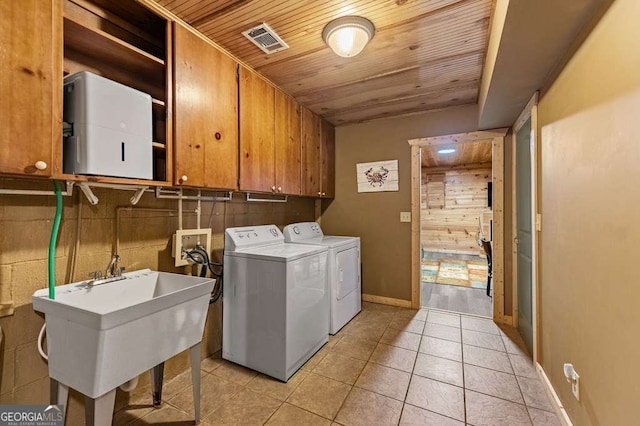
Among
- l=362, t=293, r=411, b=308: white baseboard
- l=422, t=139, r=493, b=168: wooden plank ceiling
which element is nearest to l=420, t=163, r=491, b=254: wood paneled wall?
l=422, t=139, r=493, b=168: wooden plank ceiling

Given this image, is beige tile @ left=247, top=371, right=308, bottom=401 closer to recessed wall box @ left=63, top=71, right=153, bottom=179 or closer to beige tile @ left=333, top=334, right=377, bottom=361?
beige tile @ left=333, top=334, right=377, bottom=361

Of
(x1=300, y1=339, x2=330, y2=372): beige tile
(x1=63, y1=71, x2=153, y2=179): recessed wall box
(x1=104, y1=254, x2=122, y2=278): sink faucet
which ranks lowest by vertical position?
(x1=300, y1=339, x2=330, y2=372): beige tile

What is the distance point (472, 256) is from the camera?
6.44 metres

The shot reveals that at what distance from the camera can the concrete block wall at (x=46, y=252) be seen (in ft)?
4.08

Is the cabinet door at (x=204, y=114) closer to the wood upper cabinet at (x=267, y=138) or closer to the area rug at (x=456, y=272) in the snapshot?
the wood upper cabinet at (x=267, y=138)

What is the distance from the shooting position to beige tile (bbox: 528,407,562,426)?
1.50m

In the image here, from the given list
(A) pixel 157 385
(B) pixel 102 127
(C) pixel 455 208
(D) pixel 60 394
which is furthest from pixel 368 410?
(C) pixel 455 208

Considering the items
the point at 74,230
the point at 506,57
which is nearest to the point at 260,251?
the point at 74,230

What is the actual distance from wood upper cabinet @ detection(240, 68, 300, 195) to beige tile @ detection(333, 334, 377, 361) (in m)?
1.44

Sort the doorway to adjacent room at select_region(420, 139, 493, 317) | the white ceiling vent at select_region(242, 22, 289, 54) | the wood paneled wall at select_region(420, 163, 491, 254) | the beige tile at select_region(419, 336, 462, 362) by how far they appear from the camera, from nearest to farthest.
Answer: the white ceiling vent at select_region(242, 22, 289, 54)
the beige tile at select_region(419, 336, 462, 362)
the doorway to adjacent room at select_region(420, 139, 493, 317)
the wood paneled wall at select_region(420, 163, 491, 254)

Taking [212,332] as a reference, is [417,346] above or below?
below

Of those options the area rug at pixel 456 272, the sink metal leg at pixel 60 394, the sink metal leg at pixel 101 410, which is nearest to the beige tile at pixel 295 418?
the sink metal leg at pixel 101 410

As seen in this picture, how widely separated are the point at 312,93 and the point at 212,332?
7.50 feet

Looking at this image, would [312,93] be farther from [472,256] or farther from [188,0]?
[472,256]
